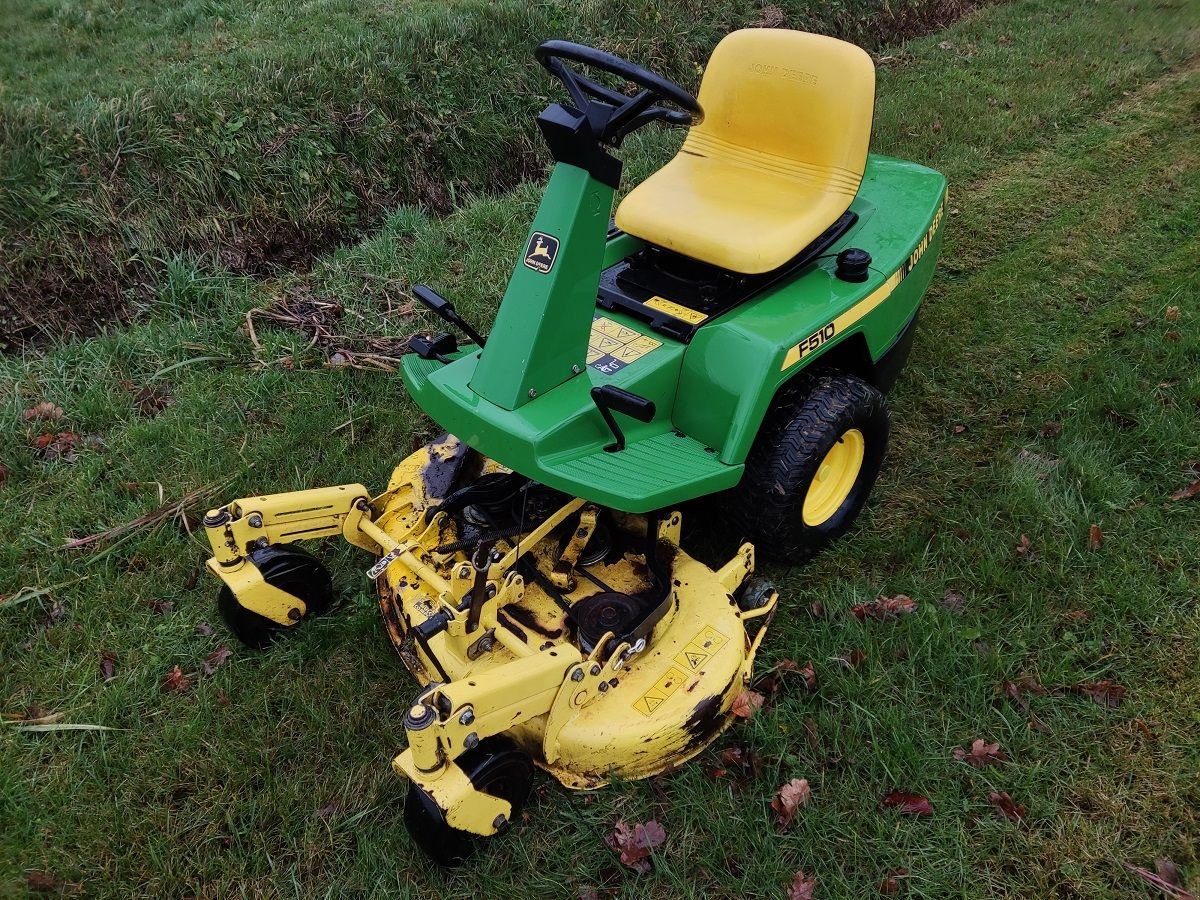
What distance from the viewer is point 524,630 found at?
2.52 metres

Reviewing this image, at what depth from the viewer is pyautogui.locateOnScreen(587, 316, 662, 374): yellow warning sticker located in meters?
2.65

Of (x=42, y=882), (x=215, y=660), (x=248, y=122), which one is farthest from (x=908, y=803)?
(x=248, y=122)

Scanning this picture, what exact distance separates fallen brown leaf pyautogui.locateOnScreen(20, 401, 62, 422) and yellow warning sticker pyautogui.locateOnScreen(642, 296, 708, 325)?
2717 mm

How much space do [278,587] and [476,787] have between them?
1.04 meters

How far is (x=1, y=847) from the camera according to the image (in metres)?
2.36

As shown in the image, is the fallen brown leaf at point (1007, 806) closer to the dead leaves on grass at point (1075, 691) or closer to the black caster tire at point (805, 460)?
the dead leaves on grass at point (1075, 691)

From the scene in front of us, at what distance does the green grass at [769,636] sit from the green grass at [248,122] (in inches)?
18.0

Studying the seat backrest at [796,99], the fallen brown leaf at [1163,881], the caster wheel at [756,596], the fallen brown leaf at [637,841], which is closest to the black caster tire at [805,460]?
the caster wheel at [756,596]

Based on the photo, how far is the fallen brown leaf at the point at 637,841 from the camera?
2326mm

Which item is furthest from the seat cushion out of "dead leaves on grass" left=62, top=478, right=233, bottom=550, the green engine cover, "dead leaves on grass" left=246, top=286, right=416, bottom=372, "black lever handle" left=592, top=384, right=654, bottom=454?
"dead leaves on grass" left=62, top=478, right=233, bottom=550

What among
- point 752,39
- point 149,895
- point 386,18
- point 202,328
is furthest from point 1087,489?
point 386,18

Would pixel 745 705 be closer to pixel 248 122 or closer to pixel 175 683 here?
pixel 175 683

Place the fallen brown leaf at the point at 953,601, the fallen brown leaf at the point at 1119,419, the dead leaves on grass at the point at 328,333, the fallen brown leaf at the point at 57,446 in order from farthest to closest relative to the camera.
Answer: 1. the dead leaves on grass at the point at 328,333
2. the fallen brown leaf at the point at 57,446
3. the fallen brown leaf at the point at 1119,419
4. the fallen brown leaf at the point at 953,601

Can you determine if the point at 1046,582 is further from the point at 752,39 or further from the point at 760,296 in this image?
the point at 752,39
